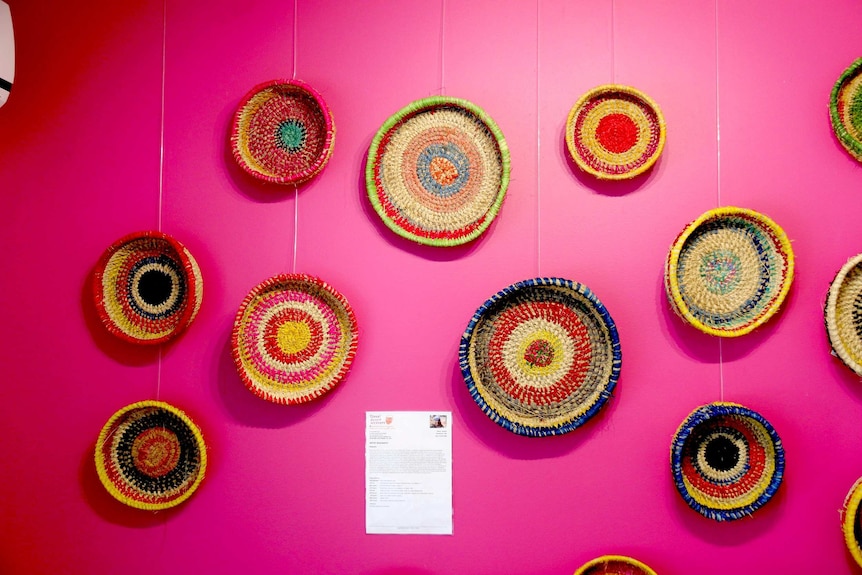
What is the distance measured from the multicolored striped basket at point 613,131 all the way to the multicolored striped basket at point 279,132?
63cm

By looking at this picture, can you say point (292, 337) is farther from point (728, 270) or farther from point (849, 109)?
point (849, 109)

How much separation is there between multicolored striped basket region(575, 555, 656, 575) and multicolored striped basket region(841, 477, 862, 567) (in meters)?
0.46

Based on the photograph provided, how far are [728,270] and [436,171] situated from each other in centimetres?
75

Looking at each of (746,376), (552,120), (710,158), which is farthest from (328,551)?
(710,158)

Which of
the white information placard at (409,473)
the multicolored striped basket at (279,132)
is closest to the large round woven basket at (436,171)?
the multicolored striped basket at (279,132)

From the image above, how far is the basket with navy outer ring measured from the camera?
1457 millimetres

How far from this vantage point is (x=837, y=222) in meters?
1.51

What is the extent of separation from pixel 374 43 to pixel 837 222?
4.01 feet

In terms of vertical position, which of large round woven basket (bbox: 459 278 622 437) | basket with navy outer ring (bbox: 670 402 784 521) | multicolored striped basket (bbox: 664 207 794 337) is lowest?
basket with navy outer ring (bbox: 670 402 784 521)

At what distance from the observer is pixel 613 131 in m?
1.56

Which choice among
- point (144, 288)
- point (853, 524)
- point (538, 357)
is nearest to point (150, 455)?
point (144, 288)

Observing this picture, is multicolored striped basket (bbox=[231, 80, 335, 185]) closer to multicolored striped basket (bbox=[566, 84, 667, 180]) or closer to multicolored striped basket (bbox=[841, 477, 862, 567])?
multicolored striped basket (bbox=[566, 84, 667, 180])

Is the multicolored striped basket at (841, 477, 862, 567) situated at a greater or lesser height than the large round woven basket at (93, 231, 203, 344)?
lesser

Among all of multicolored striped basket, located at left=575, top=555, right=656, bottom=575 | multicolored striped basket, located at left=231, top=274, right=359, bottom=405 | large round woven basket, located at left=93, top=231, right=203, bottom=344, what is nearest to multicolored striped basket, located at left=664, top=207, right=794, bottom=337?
multicolored striped basket, located at left=575, top=555, right=656, bottom=575
